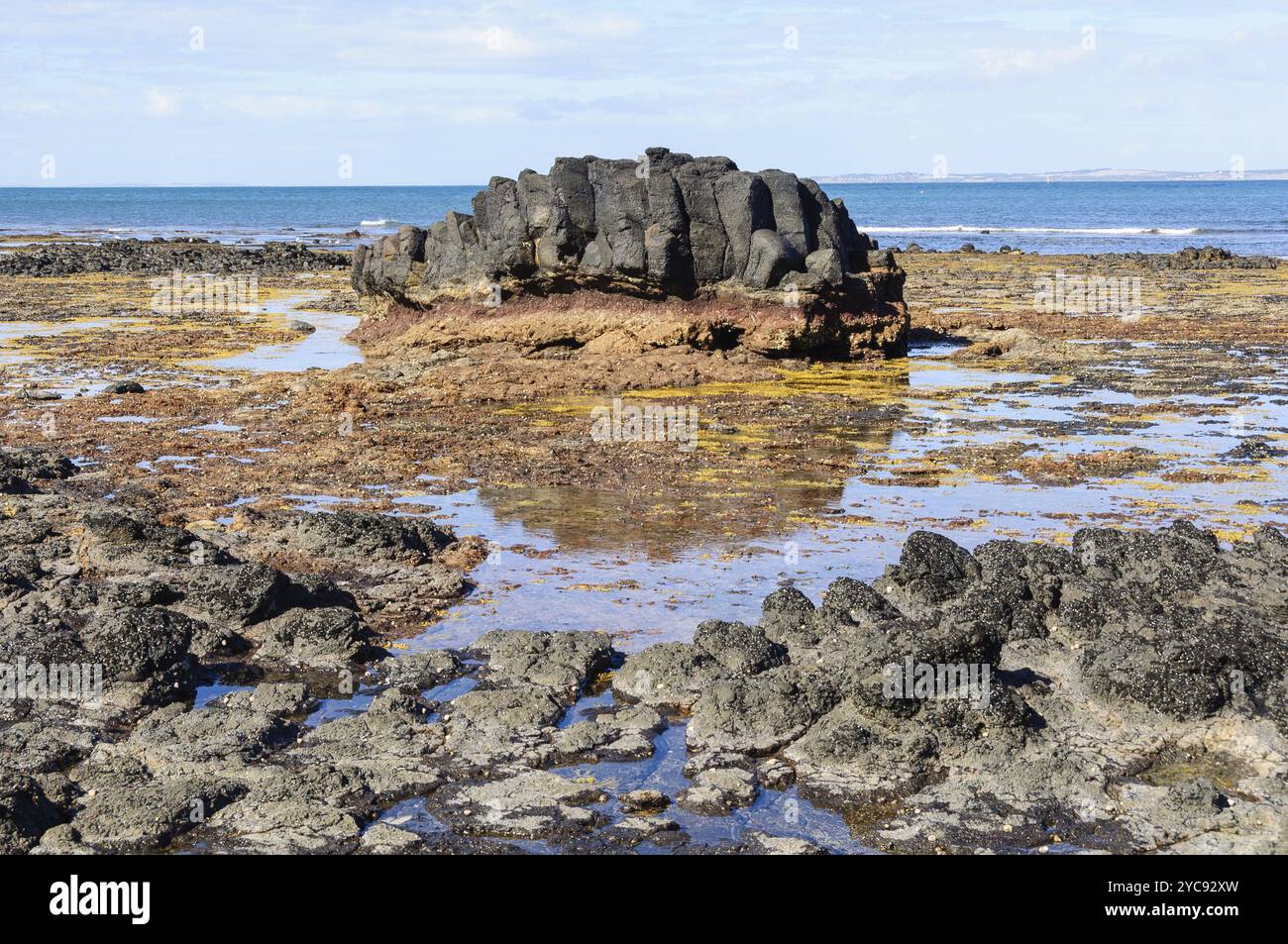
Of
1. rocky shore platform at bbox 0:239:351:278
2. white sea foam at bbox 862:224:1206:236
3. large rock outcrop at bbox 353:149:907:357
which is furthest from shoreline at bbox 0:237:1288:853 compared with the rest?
white sea foam at bbox 862:224:1206:236

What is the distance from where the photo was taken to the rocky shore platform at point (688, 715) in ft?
21.8

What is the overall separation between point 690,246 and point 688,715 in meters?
15.6

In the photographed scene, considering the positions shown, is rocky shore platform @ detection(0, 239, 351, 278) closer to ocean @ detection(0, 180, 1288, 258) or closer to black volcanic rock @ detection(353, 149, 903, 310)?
ocean @ detection(0, 180, 1288, 258)

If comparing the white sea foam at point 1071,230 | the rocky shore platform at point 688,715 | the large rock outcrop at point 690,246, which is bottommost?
the rocky shore platform at point 688,715

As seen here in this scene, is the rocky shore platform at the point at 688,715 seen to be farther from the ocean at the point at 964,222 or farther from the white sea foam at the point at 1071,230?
the white sea foam at the point at 1071,230

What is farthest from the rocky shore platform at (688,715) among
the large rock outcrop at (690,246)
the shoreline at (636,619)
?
the large rock outcrop at (690,246)

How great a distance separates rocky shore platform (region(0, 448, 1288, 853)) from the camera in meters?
6.65

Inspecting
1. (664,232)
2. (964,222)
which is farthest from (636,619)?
(964,222)

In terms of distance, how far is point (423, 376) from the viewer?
70.4 ft

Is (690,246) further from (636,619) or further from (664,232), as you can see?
(636,619)

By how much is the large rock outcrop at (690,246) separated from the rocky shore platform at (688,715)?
12759mm

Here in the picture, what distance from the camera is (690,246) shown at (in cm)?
2278

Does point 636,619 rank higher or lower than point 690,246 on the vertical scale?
lower

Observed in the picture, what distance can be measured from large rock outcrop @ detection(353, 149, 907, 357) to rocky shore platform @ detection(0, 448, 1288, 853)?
1276 cm
